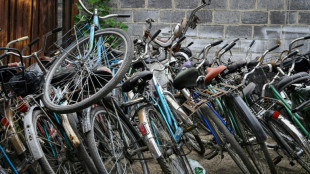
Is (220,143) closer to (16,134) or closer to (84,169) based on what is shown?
(84,169)

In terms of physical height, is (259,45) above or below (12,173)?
above

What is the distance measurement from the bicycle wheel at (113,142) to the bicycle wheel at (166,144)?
0.21m

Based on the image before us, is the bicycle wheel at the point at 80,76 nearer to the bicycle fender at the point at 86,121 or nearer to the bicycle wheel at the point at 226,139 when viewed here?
the bicycle fender at the point at 86,121

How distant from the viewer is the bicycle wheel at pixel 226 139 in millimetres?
3391

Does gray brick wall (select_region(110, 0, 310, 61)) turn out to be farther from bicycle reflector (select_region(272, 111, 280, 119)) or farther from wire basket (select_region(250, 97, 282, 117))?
bicycle reflector (select_region(272, 111, 280, 119))

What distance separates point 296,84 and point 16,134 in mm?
2292

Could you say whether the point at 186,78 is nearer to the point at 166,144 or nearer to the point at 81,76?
the point at 166,144

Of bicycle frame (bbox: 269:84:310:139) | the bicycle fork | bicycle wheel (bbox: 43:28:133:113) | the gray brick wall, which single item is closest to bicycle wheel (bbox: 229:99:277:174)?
bicycle frame (bbox: 269:84:310:139)

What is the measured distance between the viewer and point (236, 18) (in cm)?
768

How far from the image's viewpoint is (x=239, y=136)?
12.1 feet

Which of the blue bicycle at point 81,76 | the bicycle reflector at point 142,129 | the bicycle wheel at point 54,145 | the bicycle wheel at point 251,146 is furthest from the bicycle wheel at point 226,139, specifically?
the bicycle wheel at point 54,145

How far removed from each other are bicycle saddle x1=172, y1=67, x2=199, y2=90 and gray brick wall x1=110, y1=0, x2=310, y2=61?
13.5ft

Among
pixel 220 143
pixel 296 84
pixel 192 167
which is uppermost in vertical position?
pixel 296 84

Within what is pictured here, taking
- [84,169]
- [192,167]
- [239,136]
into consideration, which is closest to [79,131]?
[84,169]
